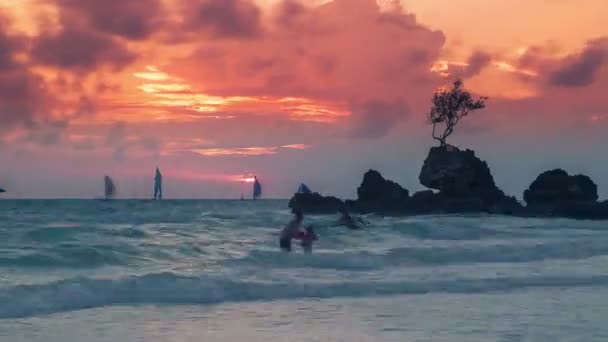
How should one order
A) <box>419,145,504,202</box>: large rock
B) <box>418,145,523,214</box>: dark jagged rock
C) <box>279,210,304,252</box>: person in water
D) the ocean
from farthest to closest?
1. <box>419,145,504,202</box>: large rock
2. <box>418,145,523,214</box>: dark jagged rock
3. <box>279,210,304,252</box>: person in water
4. the ocean

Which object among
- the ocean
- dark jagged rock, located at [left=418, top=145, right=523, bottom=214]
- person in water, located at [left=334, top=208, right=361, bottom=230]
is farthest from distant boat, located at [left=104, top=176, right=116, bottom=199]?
the ocean

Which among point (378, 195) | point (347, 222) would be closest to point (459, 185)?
point (378, 195)

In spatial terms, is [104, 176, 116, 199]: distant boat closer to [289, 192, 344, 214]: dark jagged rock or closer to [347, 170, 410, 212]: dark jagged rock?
[289, 192, 344, 214]: dark jagged rock

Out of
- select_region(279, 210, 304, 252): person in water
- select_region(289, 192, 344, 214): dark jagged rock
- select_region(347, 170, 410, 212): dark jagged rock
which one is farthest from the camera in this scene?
select_region(289, 192, 344, 214): dark jagged rock

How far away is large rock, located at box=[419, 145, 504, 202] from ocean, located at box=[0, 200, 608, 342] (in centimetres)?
3125

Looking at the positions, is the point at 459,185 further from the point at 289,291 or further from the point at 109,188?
the point at 109,188

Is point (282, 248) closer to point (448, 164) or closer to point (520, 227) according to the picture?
point (520, 227)

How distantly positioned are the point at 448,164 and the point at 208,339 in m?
53.7

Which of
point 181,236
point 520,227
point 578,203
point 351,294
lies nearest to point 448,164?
point 578,203

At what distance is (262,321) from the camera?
1465cm

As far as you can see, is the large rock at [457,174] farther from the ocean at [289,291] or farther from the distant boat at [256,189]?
the distant boat at [256,189]

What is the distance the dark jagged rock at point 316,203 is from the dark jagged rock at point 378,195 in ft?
16.4

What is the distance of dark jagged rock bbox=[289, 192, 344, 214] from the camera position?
8094 cm

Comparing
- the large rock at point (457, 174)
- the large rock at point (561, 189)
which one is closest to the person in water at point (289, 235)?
the large rock at point (457, 174)
